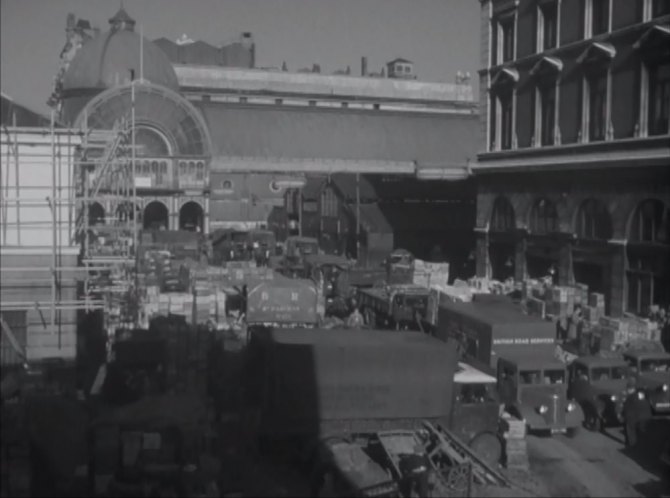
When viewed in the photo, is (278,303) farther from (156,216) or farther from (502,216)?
(156,216)

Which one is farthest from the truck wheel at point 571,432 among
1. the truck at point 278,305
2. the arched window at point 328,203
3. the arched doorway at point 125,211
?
the arched window at point 328,203

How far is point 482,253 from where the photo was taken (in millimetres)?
38312

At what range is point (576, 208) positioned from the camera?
31.5m

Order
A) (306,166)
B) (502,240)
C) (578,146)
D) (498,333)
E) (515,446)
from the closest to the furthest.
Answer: (515,446) → (498,333) → (578,146) → (502,240) → (306,166)

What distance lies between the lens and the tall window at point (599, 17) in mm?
29625

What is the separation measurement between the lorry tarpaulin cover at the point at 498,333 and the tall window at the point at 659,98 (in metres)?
9.68

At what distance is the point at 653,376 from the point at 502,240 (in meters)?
19.1

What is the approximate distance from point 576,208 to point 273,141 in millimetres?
36430

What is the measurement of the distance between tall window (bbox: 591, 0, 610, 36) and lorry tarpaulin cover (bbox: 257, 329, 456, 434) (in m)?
19.2

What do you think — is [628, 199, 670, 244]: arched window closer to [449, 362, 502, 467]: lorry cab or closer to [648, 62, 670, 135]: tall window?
[648, 62, 670, 135]: tall window

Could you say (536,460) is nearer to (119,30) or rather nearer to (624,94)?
(624,94)

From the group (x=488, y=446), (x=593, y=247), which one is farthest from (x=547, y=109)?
(x=488, y=446)

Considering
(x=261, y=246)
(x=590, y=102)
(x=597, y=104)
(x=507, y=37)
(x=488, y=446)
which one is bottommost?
(x=488, y=446)

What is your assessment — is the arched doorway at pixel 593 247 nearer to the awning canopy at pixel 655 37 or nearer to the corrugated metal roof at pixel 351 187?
the awning canopy at pixel 655 37
